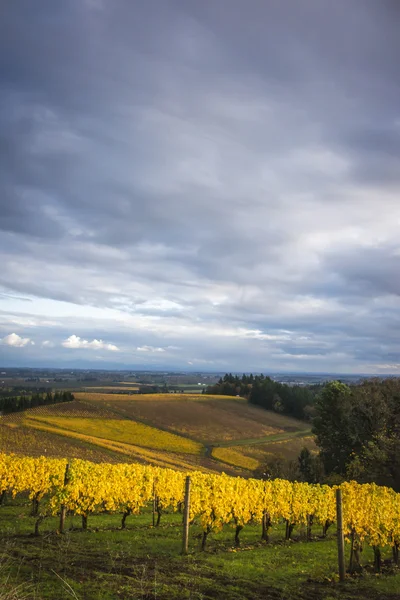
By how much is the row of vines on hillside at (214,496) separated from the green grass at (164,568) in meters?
1.07

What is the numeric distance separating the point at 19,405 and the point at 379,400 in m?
70.2

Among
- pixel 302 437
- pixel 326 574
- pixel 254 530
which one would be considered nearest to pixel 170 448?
pixel 302 437

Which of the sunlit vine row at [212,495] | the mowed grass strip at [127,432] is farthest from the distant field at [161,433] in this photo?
the sunlit vine row at [212,495]

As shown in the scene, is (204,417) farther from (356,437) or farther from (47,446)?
(356,437)

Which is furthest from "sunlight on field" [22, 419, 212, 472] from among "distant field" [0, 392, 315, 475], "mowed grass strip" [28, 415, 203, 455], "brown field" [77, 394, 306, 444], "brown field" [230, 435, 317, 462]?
"brown field" [77, 394, 306, 444]

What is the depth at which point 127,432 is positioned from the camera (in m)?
69.1

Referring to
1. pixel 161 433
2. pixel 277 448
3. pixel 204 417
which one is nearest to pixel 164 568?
pixel 161 433

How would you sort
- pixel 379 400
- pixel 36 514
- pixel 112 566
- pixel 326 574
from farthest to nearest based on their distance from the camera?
pixel 379 400 < pixel 36 514 < pixel 326 574 < pixel 112 566

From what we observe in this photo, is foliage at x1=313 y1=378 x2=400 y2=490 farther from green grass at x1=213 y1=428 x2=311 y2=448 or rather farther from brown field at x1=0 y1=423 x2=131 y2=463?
green grass at x1=213 y1=428 x2=311 y2=448

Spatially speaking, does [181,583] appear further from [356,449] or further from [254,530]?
[356,449]

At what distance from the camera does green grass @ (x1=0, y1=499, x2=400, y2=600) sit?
31.0 feet

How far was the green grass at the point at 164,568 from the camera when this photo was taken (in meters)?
9.46

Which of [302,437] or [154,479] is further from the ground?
[154,479]

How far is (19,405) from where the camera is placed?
83438 millimetres
